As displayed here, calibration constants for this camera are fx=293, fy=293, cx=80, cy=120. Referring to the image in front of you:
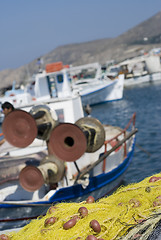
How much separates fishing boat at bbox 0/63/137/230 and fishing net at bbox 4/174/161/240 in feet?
12.2

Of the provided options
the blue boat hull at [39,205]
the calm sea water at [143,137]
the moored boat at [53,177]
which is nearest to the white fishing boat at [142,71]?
the calm sea water at [143,137]

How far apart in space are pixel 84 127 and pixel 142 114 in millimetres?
24400

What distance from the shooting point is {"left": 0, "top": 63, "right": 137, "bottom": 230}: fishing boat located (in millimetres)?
8953

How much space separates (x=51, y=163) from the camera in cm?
1031

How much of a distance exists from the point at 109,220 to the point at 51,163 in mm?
5976

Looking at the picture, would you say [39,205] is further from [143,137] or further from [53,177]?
[143,137]

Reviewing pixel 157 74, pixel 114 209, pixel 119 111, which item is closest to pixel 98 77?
pixel 119 111

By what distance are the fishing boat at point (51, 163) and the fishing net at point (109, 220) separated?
3705 mm

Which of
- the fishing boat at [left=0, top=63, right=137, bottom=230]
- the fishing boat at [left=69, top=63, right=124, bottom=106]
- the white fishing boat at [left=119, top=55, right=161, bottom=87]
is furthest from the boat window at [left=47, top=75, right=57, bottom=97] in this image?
the white fishing boat at [left=119, top=55, right=161, bottom=87]

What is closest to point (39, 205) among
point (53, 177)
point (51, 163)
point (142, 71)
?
point (53, 177)

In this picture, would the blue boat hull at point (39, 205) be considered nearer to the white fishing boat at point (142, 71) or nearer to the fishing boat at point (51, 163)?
the fishing boat at point (51, 163)

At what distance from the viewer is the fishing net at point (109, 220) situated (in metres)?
4.21

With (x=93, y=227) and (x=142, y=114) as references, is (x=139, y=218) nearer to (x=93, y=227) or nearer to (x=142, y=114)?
(x=93, y=227)

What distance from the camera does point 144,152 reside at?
19.1 m
